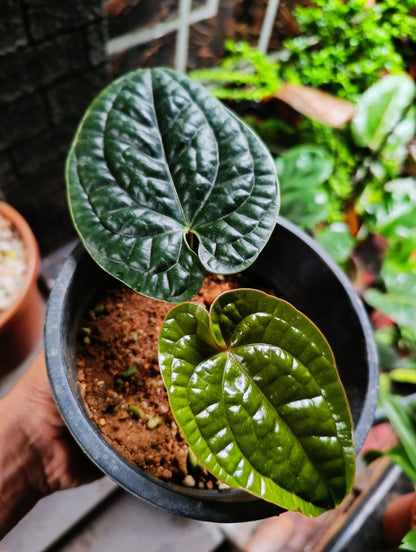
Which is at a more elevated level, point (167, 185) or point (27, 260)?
point (167, 185)

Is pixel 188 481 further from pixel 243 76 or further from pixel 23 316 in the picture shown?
pixel 243 76

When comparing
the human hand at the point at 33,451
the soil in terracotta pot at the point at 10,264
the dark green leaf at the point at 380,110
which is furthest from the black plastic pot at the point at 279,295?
the dark green leaf at the point at 380,110

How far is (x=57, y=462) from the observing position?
0.83 m

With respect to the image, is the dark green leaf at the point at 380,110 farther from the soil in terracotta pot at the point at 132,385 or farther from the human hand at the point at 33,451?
the human hand at the point at 33,451

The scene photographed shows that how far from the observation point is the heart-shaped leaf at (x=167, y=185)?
64cm

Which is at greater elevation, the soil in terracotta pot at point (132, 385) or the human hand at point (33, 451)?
the soil in terracotta pot at point (132, 385)

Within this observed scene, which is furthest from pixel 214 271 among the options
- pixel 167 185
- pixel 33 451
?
pixel 33 451

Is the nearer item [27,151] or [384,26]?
[27,151]

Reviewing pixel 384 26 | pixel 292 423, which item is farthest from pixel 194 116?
pixel 384 26

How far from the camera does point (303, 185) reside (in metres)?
1.24

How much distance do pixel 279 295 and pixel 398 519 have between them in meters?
0.80

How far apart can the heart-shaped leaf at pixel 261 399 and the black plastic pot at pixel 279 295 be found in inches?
4.1

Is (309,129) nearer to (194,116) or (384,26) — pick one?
(384,26)

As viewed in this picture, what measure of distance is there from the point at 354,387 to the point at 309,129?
3.86 feet
